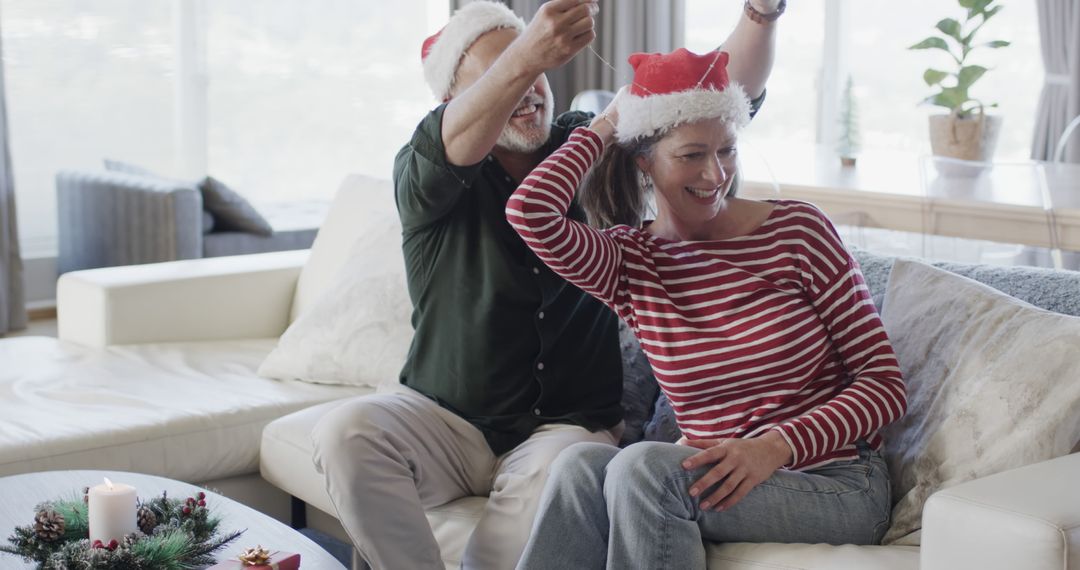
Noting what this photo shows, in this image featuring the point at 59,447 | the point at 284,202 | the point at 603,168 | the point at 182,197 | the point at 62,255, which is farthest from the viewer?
the point at 284,202

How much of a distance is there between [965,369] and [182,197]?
361 cm

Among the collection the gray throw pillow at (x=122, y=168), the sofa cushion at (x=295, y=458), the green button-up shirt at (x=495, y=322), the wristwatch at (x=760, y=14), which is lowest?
the sofa cushion at (x=295, y=458)

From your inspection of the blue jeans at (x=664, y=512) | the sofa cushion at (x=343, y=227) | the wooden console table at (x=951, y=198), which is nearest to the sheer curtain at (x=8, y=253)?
the sofa cushion at (x=343, y=227)

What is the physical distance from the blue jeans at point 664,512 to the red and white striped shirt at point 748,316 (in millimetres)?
59

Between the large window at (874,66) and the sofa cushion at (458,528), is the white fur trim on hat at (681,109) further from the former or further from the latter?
the large window at (874,66)

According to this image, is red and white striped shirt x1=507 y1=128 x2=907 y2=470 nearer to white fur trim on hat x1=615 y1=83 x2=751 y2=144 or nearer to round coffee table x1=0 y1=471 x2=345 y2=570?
white fur trim on hat x1=615 y1=83 x2=751 y2=144

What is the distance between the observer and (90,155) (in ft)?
17.7

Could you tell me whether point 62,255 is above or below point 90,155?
below

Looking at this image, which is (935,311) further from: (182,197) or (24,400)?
(182,197)

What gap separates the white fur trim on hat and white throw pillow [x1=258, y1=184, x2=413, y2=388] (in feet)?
Answer: 3.16

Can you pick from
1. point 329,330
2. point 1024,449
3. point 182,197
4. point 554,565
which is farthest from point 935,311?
point 182,197

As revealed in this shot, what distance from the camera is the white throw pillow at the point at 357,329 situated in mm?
2520

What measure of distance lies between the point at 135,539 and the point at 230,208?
3.53 metres

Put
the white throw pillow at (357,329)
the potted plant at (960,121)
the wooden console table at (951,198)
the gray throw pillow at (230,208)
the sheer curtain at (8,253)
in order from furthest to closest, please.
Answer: the gray throw pillow at (230,208), the sheer curtain at (8,253), the potted plant at (960,121), the wooden console table at (951,198), the white throw pillow at (357,329)
